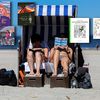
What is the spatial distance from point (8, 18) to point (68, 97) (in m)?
43.3

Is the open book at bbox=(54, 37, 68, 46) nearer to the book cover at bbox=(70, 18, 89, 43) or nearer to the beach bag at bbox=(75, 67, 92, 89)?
the beach bag at bbox=(75, 67, 92, 89)

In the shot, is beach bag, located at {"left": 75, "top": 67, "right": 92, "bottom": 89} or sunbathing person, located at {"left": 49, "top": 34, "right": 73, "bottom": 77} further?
sunbathing person, located at {"left": 49, "top": 34, "right": 73, "bottom": 77}

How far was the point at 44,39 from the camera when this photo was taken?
14.1m

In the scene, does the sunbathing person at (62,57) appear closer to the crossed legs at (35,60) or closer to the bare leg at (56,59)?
the bare leg at (56,59)

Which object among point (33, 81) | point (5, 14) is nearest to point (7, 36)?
point (5, 14)

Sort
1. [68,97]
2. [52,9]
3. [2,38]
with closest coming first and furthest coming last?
1. [68,97]
2. [52,9]
3. [2,38]

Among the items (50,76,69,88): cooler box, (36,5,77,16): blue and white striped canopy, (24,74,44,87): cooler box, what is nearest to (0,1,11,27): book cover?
(36,5,77,16): blue and white striped canopy

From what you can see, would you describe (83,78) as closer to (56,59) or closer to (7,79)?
(56,59)

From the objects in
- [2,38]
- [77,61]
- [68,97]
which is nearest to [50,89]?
[68,97]

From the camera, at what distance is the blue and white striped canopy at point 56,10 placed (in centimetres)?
1385

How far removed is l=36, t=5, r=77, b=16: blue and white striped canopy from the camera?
13852 mm

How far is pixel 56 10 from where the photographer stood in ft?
47.3

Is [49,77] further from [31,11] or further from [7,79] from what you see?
[31,11]

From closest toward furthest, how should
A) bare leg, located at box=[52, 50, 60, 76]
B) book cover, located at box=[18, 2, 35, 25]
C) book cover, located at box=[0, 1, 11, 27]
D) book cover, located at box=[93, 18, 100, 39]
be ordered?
bare leg, located at box=[52, 50, 60, 76], book cover, located at box=[18, 2, 35, 25], book cover, located at box=[93, 18, 100, 39], book cover, located at box=[0, 1, 11, 27]
